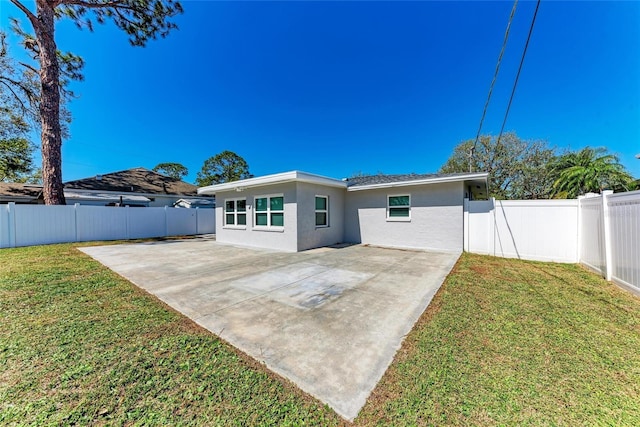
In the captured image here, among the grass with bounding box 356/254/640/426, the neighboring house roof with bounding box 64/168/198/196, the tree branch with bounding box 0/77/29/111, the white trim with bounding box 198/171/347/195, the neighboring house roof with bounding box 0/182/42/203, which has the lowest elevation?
the grass with bounding box 356/254/640/426

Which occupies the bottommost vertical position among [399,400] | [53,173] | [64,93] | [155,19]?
[399,400]

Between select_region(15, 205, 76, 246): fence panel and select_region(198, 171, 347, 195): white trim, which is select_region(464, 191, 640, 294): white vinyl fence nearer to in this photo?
select_region(198, 171, 347, 195): white trim

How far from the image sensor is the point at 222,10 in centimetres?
1023

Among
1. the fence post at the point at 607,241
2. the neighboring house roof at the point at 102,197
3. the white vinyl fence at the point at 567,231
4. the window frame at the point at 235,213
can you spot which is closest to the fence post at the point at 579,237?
the white vinyl fence at the point at 567,231

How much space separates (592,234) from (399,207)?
17.2 feet

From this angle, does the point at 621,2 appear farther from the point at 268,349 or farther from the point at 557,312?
the point at 268,349

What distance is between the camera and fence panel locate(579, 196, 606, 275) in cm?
521

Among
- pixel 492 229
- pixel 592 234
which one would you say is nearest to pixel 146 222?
pixel 492 229

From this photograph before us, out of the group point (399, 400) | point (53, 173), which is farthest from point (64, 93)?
point (399, 400)

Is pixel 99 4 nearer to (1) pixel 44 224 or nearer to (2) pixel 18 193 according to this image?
(1) pixel 44 224

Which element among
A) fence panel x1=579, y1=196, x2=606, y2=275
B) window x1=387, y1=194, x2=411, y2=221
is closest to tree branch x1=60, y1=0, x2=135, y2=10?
window x1=387, y1=194, x2=411, y2=221

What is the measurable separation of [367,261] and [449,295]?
287 cm

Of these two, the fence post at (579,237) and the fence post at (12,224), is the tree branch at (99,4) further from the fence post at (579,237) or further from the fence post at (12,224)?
the fence post at (579,237)

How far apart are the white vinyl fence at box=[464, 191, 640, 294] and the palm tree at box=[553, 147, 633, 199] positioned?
11.6 metres
